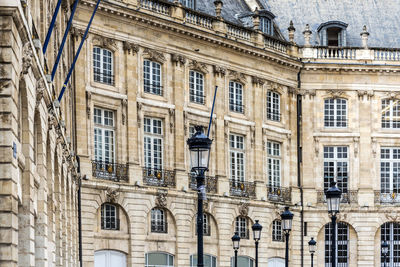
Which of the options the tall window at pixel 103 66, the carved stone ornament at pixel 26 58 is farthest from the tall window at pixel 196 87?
the carved stone ornament at pixel 26 58

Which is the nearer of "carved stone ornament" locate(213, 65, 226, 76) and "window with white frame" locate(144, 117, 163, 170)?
"window with white frame" locate(144, 117, 163, 170)

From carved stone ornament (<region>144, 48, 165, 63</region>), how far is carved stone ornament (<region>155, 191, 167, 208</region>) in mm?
6156

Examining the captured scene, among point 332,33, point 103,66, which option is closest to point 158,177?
point 103,66

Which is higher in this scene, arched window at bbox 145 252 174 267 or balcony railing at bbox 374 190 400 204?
balcony railing at bbox 374 190 400 204

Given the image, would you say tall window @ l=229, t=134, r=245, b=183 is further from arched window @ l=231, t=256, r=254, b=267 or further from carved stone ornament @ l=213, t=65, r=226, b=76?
arched window @ l=231, t=256, r=254, b=267

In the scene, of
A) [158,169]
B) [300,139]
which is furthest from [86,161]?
[300,139]

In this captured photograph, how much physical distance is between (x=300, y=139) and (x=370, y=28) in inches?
350

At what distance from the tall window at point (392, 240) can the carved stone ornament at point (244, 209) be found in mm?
9838

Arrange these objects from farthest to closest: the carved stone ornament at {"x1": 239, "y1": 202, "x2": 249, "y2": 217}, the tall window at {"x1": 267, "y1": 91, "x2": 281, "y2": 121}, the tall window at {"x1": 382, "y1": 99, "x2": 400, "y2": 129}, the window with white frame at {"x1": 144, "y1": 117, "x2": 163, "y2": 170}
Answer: the tall window at {"x1": 382, "y1": 99, "x2": 400, "y2": 129}, the tall window at {"x1": 267, "y1": 91, "x2": 281, "y2": 121}, the carved stone ornament at {"x1": 239, "y1": 202, "x2": 249, "y2": 217}, the window with white frame at {"x1": 144, "y1": 117, "x2": 163, "y2": 170}

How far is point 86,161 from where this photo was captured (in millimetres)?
45906

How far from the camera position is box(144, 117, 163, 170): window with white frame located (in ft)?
165

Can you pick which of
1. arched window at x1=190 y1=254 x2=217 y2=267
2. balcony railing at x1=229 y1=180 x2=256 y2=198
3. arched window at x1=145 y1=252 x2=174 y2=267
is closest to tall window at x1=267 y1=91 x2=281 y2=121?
balcony railing at x1=229 y1=180 x2=256 y2=198

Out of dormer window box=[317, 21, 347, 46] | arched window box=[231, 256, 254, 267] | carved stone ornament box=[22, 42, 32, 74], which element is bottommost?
arched window box=[231, 256, 254, 267]

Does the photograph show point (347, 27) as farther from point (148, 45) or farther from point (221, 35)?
point (148, 45)
